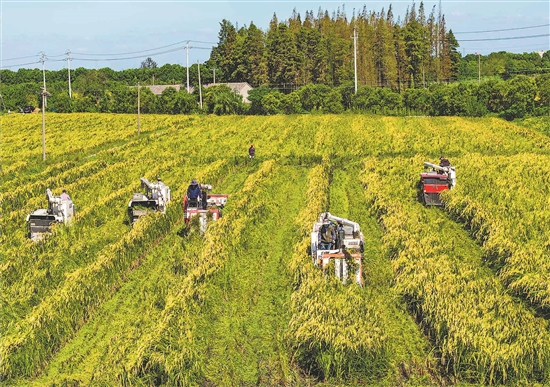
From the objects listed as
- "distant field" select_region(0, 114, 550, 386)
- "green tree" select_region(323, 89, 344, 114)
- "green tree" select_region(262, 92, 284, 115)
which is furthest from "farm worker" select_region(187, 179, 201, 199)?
"green tree" select_region(323, 89, 344, 114)

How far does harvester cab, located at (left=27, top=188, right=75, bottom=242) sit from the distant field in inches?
15.8

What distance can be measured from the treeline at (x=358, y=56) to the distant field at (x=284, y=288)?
52.0m

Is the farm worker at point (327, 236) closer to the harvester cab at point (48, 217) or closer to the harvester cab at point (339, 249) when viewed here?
the harvester cab at point (339, 249)

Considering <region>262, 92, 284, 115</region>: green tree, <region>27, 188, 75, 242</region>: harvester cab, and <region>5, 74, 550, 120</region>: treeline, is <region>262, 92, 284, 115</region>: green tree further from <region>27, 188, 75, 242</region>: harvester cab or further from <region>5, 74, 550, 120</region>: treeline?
<region>27, 188, 75, 242</region>: harvester cab

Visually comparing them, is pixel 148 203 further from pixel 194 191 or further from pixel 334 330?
pixel 334 330

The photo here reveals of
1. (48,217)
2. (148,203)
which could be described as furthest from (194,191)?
(48,217)

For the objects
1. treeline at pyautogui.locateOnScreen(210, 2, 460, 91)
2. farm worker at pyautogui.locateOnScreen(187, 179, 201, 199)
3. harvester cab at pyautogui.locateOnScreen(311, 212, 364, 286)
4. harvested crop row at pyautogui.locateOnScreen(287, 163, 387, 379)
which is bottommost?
harvested crop row at pyautogui.locateOnScreen(287, 163, 387, 379)

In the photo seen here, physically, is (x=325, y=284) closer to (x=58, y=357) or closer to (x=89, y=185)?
(x=58, y=357)

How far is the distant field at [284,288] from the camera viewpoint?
9.03 meters

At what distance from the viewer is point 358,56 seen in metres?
79.2

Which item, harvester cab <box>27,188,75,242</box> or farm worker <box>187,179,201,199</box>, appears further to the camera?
harvester cab <box>27,188,75,242</box>

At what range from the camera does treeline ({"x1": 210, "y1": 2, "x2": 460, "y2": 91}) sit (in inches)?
2953

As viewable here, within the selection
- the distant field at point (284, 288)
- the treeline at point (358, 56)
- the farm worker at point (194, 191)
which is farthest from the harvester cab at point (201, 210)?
the treeline at point (358, 56)

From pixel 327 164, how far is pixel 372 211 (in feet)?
27.8
